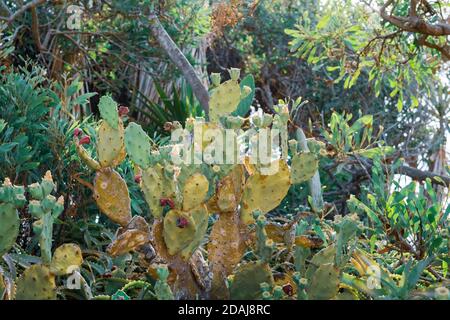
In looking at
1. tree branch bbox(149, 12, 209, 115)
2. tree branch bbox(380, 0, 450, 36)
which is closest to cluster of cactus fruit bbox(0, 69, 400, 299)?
tree branch bbox(380, 0, 450, 36)

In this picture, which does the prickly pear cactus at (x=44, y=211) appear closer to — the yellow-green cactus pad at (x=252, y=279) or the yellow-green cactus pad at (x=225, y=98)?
the yellow-green cactus pad at (x=252, y=279)

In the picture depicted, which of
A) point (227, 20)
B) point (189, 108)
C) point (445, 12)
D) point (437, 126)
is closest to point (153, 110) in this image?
point (189, 108)

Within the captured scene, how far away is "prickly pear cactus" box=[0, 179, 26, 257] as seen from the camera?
5.77 feet

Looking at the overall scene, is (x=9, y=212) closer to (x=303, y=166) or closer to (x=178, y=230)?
(x=178, y=230)

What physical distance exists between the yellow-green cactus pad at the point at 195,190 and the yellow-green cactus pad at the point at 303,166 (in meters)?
0.33

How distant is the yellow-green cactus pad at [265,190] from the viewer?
208 cm

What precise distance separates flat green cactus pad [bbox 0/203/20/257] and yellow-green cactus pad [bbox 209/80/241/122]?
0.73 m

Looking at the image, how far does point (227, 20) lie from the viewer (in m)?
4.63

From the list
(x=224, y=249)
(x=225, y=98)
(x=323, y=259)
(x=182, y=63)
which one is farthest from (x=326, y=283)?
(x=182, y=63)

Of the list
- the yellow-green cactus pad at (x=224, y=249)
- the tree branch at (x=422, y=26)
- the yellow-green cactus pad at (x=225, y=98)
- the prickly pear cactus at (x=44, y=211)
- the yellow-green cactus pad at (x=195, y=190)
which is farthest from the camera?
the tree branch at (x=422, y=26)

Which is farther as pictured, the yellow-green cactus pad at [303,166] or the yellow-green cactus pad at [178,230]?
the yellow-green cactus pad at [303,166]

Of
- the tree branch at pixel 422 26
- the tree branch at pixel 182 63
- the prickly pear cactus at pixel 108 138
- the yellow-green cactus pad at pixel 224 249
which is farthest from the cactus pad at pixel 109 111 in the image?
the tree branch at pixel 182 63

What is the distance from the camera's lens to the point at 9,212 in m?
1.78

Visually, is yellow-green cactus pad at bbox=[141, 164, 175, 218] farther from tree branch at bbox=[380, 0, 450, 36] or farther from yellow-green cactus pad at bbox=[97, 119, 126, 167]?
tree branch at bbox=[380, 0, 450, 36]
